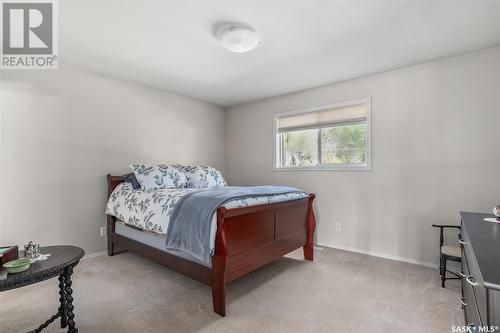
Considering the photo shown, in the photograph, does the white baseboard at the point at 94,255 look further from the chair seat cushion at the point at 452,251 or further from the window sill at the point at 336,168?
the chair seat cushion at the point at 452,251

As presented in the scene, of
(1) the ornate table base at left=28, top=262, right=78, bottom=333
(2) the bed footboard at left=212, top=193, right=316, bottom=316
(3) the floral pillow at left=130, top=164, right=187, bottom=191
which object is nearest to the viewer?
(1) the ornate table base at left=28, top=262, right=78, bottom=333

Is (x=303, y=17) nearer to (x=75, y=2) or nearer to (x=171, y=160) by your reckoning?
(x=75, y=2)

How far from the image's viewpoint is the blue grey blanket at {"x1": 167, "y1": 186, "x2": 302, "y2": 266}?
1.90 meters

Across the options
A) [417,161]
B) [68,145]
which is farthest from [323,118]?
[68,145]

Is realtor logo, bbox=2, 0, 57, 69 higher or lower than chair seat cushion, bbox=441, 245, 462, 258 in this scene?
higher

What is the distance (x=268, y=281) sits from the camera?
2443mm

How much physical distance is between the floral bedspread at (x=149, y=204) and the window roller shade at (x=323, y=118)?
1.29 m

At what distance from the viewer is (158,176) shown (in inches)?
123

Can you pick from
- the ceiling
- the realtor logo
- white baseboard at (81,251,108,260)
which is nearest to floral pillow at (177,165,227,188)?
the ceiling

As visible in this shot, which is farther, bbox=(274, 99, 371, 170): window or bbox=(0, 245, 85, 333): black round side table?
bbox=(274, 99, 371, 170): window

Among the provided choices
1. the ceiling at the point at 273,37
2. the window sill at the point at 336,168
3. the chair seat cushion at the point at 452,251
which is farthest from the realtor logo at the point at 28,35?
the chair seat cushion at the point at 452,251

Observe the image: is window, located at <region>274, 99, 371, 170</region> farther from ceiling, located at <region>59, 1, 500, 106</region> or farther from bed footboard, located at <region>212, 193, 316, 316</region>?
bed footboard, located at <region>212, 193, 316, 316</region>

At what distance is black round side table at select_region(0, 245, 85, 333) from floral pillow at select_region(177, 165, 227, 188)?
1.82 meters

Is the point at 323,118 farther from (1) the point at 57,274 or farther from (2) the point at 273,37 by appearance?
(1) the point at 57,274
